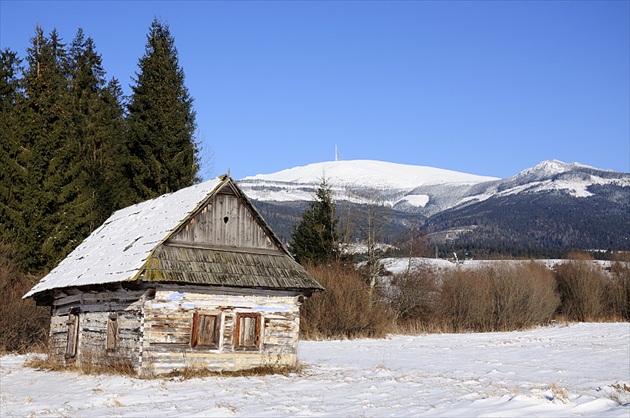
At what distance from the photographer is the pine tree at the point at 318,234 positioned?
4644 centimetres

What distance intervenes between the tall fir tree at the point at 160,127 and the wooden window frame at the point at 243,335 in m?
20.4

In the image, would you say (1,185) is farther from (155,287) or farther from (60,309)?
(155,287)

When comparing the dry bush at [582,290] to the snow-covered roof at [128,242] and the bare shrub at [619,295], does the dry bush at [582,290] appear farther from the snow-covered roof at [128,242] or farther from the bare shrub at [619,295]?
the snow-covered roof at [128,242]

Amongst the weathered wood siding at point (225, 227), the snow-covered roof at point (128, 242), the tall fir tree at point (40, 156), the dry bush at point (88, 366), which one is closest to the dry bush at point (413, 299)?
the tall fir tree at point (40, 156)

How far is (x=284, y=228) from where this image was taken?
652 feet

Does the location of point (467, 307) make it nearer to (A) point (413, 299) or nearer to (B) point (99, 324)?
(A) point (413, 299)

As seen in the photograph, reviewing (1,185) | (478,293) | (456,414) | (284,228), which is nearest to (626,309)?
(478,293)

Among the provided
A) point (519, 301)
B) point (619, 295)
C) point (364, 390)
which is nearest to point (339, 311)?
point (519, 301)

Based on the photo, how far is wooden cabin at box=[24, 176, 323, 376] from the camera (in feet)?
68.6

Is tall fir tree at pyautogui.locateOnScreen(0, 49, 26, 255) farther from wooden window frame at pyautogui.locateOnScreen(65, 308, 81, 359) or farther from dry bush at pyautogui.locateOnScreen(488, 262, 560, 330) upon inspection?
dry bush at pyautogui.locateOnScreen(488, 262, 560, 330)

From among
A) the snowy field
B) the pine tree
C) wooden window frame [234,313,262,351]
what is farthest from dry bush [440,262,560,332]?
wooden window frame [234,313,262,351]

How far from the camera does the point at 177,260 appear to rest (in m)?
21.5

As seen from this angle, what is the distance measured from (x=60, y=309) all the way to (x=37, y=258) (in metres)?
9.23

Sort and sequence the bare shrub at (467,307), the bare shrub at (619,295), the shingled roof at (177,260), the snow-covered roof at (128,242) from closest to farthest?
the shingled roof at (177,260) < the snow-covered roof at (128,242) < the bare shrub at (467,307) < the bare shrub at (619,295)
